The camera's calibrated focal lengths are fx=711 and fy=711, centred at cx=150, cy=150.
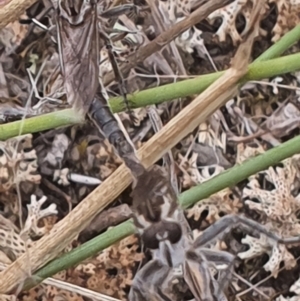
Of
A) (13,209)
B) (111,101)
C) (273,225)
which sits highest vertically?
(111,101)

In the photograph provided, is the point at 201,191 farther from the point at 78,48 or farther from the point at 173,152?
the point at 173,152

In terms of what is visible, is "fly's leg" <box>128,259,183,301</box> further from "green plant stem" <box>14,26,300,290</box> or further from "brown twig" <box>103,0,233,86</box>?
"brown twig" <box>103,0,233,86</box>

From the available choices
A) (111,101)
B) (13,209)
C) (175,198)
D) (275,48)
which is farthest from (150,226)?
(13,209)

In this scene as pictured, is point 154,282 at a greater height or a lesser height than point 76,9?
lesser

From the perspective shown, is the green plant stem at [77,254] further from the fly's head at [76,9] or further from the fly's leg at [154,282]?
the fly's head at [76,9]

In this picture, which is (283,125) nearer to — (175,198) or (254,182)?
(254,182)

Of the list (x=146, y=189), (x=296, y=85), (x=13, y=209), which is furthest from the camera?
(x=296, y=85)

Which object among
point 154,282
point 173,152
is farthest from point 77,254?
point 173,152
